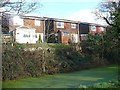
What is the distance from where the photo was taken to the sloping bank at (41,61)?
15.6m

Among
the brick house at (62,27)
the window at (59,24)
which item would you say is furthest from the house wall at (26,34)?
the window at (59,24)

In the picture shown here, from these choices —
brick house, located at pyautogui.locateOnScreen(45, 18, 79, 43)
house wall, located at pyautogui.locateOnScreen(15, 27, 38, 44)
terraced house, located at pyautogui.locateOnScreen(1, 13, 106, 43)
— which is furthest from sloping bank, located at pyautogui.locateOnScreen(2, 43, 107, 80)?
brick house, located at pyautogui.locateOnScreen(45, 18, 79, 43)

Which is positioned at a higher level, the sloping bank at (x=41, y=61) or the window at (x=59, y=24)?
the window at (x=59, y=24)

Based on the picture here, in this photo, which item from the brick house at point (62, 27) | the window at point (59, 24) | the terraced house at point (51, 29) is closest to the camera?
the terraced house at point (51, 29)

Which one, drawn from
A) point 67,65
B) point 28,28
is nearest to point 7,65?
point 67,65

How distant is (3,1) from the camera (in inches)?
568

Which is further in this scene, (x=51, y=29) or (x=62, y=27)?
(x=62, y=27)

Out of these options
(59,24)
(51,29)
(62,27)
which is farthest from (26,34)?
(62,27)

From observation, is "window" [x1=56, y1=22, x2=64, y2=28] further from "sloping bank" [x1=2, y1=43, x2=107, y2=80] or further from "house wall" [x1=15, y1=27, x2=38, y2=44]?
"sloping bank" [x1=2, y1=43, x2=107, y2=80]

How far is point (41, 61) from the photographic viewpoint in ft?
59.8

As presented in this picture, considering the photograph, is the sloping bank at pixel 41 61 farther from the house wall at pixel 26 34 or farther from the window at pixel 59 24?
the window at pixel 59 24

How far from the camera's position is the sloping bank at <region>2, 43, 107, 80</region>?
51.2 feet

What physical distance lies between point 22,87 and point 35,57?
4.72 metres

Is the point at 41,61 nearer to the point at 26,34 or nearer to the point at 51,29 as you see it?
the point at 26,34
